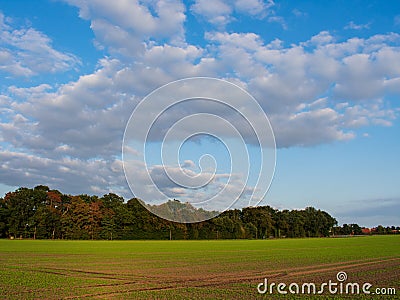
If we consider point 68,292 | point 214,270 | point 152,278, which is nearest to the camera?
point 68,292

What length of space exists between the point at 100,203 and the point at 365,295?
117 metres

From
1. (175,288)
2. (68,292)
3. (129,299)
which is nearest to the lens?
(129,299)

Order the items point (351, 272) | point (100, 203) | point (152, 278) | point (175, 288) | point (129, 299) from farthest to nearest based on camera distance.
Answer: point (100, 203), point (351, 272), point (152, 278), point (175, 288), point (129, 299)

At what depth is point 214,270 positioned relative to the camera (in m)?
27.7

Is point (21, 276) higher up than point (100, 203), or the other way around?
point (100, 203)

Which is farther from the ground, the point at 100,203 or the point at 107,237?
the point at 100,203

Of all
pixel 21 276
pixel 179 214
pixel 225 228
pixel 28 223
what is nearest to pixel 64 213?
pixel 28 223

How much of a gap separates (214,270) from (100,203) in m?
104

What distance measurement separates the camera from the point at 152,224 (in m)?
120

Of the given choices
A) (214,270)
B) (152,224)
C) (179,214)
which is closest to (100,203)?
(152,224)

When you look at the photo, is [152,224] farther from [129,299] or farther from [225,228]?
[129,299]

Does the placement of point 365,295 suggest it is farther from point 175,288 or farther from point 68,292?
point 68,292

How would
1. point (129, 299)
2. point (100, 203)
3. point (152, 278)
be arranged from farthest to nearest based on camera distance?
1. point (100, 203)
2. point (152, 278)
3. point (129, 299)

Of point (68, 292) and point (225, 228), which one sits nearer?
point (68, 292)
